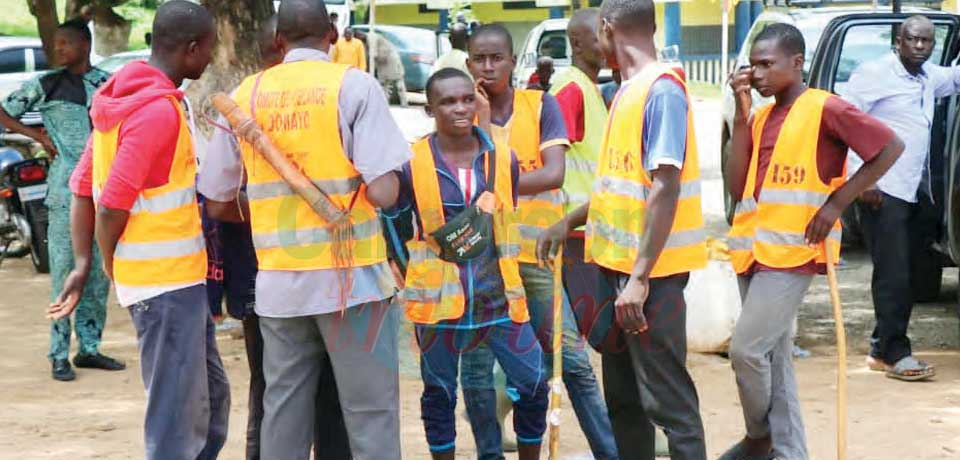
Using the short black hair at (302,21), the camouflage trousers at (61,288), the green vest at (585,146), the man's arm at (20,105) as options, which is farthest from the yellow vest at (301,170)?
the man's arm at (20,105)

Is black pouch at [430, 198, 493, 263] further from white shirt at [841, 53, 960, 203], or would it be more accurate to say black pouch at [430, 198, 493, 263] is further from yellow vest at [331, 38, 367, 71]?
yellow vest at [331, 38, 367, 71]

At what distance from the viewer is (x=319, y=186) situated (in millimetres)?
4355

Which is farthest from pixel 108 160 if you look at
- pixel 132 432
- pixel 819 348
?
pixel 819 348

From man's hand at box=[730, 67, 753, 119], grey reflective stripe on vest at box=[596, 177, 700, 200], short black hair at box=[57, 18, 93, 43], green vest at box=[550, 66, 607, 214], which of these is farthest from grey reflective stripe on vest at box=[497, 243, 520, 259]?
short black hair at box=[57, 18, 93, 43]

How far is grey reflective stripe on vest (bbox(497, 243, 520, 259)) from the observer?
501cm

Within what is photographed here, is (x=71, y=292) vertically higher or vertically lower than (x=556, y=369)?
higher

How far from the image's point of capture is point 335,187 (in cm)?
437

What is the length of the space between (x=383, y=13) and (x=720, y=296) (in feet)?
80.1

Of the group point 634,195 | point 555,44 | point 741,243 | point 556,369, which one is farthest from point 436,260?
point 555,44

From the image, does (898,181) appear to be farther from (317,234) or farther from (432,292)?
(317,234)

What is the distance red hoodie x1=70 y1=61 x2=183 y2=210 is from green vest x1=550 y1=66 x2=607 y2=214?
183 cm

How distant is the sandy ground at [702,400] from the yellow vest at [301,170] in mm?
1876

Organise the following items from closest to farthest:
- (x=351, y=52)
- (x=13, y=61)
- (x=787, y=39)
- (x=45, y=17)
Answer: (x=787, y=39) → (x=45, y=17) → (x=351, y=52) → (x=13, y=61)

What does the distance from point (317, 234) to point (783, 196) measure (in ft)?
6.37
